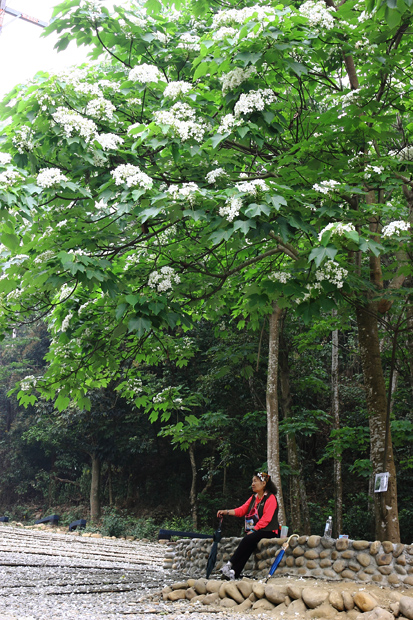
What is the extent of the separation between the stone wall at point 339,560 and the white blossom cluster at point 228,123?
347cm

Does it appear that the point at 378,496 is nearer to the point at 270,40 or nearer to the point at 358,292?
the point at 358,292

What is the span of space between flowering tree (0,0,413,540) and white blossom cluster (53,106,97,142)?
13 millimetres

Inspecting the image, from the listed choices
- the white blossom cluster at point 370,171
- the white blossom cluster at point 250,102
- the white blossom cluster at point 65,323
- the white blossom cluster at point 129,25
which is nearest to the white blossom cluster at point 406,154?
the white blossom cluster at point 370,171

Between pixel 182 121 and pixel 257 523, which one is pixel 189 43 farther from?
pixel 257 523

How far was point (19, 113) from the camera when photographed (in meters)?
4.30

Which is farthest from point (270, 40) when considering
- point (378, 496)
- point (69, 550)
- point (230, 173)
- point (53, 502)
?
point (53, 502)

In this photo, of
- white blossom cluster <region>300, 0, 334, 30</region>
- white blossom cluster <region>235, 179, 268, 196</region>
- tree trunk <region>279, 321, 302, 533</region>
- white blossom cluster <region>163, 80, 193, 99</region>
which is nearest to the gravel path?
tree trunk <region>279, 321, 302, 533</region>

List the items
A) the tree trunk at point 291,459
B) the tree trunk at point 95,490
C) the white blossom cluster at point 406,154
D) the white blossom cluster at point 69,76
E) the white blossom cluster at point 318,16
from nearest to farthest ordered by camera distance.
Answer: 1. the white blossom cluster at point 69,76
2. the white blossom cluster at point 318,16
3. the white blossom cluster at point 406,154
4. the tree trunk at point 291,459
5. the tree trunk at point 95,490

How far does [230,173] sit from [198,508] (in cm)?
1171

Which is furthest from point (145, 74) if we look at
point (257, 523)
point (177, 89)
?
point (257, 523)

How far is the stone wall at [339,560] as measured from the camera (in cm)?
432

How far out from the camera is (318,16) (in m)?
4.24

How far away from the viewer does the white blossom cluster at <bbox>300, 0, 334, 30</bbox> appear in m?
4.26

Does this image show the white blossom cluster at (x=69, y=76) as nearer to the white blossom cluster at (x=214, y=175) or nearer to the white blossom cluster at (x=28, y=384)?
the white blossom cluster at (x=214, y=175)
